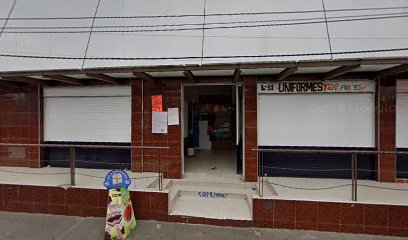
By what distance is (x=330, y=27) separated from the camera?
5.68m

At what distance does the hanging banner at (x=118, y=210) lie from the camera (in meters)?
3.59

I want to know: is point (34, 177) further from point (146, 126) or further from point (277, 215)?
point (277, 215)

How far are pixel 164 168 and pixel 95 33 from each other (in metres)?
4.52

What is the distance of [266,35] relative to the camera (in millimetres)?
5746

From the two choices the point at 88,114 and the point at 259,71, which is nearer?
the point at 259,71

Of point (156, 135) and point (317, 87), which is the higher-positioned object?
point (317, 87)


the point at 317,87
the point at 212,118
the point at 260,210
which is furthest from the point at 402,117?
the point at 212,118

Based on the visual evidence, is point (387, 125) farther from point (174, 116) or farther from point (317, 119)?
point (174, 116)

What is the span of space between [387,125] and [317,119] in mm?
1511

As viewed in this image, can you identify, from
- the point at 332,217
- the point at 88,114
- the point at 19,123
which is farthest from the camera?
the point at 19,123

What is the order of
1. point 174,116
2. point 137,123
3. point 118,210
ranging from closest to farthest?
point 118,210, point 174,116, point 137,123

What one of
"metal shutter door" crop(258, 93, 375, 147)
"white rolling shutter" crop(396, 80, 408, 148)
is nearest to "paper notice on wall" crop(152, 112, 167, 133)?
"metal shutter door" crop(258, 93, 375, 147)

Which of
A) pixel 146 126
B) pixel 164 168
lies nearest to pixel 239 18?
pixel 146 126

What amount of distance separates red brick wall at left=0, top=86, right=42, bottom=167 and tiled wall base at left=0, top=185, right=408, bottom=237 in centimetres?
190
